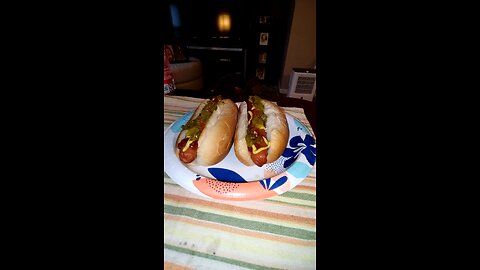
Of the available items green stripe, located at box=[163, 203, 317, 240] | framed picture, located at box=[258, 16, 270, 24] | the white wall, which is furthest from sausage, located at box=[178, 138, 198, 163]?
framed picture, located at box=[258, 16, 270, 24]

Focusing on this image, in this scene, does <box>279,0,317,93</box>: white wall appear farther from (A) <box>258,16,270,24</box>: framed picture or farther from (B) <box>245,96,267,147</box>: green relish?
(B) <box>245,96,267,147</box>: green relish

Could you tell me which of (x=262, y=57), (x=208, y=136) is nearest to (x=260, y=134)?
(x=208, y=136)

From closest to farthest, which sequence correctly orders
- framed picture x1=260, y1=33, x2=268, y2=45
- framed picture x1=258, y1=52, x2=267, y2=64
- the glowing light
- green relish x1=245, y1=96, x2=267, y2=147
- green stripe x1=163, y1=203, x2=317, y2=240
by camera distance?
1. green stripe x1=163, y1=203, x2=317, y2=240
2. green relish x1=245, y1=96, x2=267, y2=147
3. the glowing light
4. framed picture x1=260, y1=33, x2=268, y2=45
5. framed picture x1=258, y1=52, x2=267, y2=64

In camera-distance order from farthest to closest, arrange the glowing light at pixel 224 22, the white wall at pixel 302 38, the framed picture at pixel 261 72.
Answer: the framed picture at pixel 261 72 → the glowing light at pixel 224 22 → the white wall at pixel 302 38

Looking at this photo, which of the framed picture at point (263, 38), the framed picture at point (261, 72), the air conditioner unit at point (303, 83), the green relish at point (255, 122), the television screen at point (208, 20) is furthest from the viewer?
the framed picture at point (261, 72)

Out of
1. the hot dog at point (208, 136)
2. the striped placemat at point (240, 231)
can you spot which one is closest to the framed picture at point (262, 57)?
the hot dog at point (208, 136)

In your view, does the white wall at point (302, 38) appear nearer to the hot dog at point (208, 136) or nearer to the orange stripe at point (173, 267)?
the hot dog at point (208, 136)

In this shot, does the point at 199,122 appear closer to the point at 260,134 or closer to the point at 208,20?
the point at 260,134
